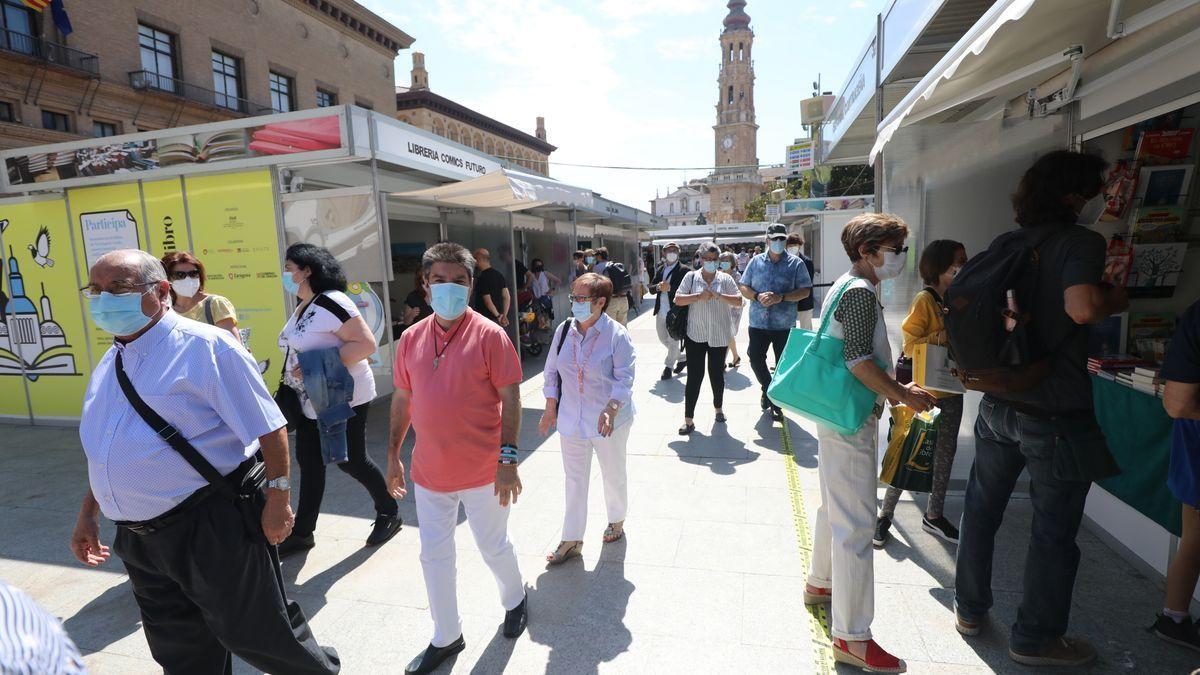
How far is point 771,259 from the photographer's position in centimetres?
604

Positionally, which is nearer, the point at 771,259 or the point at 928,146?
the point at 928,146

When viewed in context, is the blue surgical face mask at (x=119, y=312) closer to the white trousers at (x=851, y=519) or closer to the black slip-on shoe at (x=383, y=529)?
the black slip-on shoe at (x=383, y=529)

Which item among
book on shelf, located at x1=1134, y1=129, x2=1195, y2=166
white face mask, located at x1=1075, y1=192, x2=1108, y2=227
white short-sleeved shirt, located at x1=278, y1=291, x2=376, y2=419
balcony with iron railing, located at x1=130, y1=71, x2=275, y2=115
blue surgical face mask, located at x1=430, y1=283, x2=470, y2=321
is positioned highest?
balcony with iron railing, located at x1=130, y1=71, x2=275, y2=115

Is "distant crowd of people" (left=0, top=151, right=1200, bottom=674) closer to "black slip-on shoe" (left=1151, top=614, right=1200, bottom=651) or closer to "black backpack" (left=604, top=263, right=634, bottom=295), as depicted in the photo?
"black slip-on shoe" (left=1151, top=614, right=1200, bottom=651)

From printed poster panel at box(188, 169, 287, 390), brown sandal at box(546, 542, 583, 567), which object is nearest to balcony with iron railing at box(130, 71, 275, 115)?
A: printed poster panel at box(188, 169, 287, 390)

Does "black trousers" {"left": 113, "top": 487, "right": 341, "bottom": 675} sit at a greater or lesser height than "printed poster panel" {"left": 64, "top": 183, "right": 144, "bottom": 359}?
lesser

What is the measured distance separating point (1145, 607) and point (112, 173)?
8993 mm

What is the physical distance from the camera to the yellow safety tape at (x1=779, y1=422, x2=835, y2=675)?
8.54 feet

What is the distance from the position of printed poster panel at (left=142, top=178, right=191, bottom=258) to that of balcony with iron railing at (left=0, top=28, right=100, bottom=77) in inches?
729

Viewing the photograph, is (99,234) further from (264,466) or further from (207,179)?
(264,466)

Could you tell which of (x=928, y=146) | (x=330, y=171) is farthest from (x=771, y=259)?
(x=330, y=171)

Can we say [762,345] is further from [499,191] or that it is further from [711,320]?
[499,191]

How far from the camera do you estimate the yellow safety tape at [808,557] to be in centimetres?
260

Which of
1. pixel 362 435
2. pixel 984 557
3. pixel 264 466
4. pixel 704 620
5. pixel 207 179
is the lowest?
pixel 704 620
